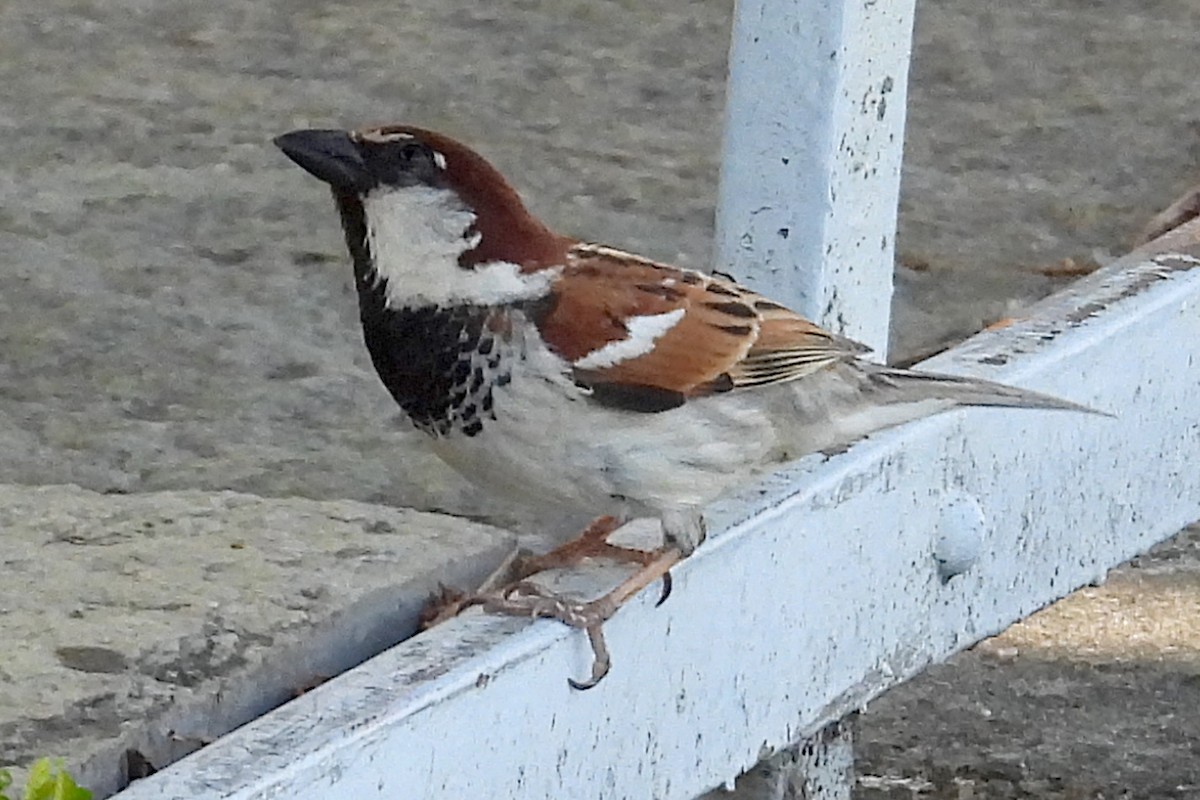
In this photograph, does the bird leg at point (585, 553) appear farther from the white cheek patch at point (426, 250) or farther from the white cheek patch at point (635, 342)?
the white cheek patch at point (426, 250)

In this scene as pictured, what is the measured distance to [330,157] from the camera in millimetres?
2674

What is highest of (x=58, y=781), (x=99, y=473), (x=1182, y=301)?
(x=1182, y=301)

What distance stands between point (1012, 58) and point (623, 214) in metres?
1.72

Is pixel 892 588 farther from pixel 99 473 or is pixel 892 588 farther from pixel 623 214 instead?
pixel 623 214

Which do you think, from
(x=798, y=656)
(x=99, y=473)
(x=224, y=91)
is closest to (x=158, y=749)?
(x=798, y=656)

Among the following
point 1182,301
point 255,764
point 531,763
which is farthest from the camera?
point 1182,301

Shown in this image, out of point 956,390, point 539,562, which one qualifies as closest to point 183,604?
point 539,562

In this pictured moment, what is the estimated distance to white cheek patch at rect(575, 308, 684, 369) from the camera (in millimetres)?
2740

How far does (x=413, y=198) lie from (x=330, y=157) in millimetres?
109

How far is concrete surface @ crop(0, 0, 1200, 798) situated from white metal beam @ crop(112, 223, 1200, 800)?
48cm

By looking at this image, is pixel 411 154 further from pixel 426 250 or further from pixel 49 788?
pixel 49 788

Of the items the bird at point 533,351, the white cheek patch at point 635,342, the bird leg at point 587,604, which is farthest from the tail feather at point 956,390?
the bird leg at point 587,604

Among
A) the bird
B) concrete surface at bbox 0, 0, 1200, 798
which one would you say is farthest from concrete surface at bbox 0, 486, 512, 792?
the bird

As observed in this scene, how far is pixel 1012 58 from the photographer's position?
6.55m
